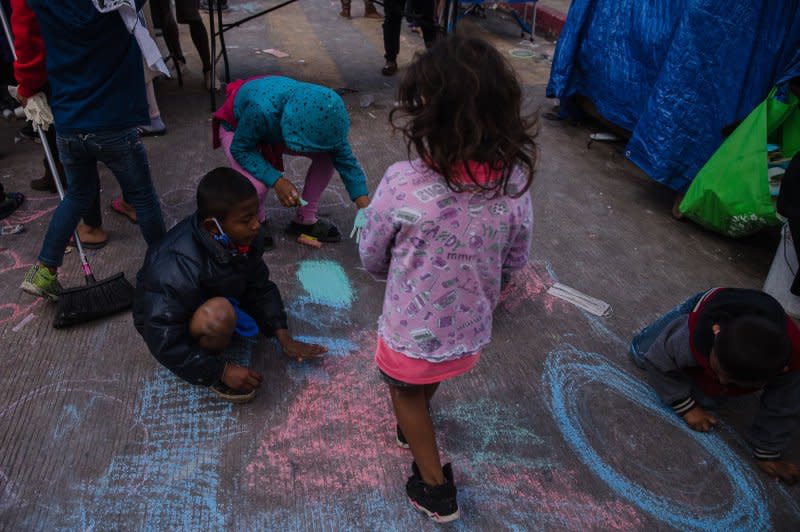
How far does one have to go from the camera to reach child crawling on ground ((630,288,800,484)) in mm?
1686

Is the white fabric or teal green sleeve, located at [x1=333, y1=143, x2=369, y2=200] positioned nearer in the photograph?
the white fabric

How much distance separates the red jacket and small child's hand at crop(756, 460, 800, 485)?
119 inches

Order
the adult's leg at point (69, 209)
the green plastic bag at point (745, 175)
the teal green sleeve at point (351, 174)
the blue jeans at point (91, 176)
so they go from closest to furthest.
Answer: the blue jeans at point (91, 176) < the adult's leg at point (69, 209) < the teal green sleeve at point (351, 174) < the green plastic bag at point (745, 175)

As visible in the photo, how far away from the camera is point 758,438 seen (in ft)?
6.32

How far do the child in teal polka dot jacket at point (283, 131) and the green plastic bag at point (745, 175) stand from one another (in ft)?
6.39

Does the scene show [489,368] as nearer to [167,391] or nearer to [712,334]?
[712,334]

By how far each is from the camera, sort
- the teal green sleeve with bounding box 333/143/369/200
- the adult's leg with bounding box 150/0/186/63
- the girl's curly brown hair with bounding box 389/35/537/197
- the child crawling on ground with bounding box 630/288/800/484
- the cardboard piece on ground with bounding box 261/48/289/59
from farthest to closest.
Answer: the cardboard piece on ground with bounding box 261/48/289/59 < the adult's leg with bounding box 150/0/186/63 < the teal green sleeve with bounding box 333/143/369/200 < the child crawling on ground with bounding box 630/288/800/484 < the girl's curly brown hair with bounding box 389/35/537/197

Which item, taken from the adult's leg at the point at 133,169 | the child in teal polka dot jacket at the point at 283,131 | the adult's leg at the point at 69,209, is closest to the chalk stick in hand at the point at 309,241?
the child in teal polka dot jacket at the point at 283,131

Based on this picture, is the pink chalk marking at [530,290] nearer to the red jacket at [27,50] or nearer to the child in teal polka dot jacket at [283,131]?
the child in teal polka dot jacket at [283,131]

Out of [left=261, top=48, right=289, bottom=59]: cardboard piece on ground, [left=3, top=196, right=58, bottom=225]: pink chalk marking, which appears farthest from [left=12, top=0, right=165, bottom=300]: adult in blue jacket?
[left=261, top=48, right=289, bottom=59]: cardboard piece on ground

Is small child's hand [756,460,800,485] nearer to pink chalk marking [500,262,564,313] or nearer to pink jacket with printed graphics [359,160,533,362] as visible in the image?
pink chalk marking [500,262,564,313]

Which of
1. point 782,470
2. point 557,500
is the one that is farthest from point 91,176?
point 782,470

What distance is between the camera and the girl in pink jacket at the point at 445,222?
46.0 inches

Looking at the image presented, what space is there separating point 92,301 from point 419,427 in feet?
5.02
